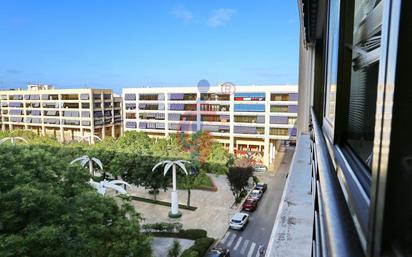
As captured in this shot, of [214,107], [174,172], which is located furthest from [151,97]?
[174,172]

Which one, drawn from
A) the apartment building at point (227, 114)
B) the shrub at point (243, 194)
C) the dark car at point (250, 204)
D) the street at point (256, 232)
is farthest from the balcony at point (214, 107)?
the dark car at point (250, 204)

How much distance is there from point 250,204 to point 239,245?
257 cm

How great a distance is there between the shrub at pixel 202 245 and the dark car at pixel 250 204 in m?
2.62

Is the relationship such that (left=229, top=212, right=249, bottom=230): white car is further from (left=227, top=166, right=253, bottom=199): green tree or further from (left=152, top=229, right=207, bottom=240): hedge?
(left=227, top=166, right=253, bottom=199): green tree

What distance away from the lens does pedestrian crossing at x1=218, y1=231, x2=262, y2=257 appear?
737 cm

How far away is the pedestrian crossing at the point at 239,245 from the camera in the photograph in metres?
7.37

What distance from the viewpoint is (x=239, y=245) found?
25.6 ft

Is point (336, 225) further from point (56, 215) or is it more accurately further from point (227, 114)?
point (227, 114)

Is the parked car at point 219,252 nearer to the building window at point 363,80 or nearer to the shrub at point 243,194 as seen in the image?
the shrub at point 243,194

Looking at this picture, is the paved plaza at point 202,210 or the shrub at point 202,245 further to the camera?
the paved plaza at point 202,210

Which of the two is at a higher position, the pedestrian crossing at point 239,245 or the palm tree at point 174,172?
the palm tree at point 174,172

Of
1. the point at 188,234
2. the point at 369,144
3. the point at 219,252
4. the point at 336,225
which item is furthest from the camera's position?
the point at 188,234

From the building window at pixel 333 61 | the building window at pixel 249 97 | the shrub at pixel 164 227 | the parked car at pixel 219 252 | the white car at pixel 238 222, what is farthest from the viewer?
the building window at pixel 249 97

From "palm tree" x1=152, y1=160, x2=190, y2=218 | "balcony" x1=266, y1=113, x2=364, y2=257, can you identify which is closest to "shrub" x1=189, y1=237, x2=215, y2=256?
"palm tree" x1=152, y1=160, x2=190, y2=218
